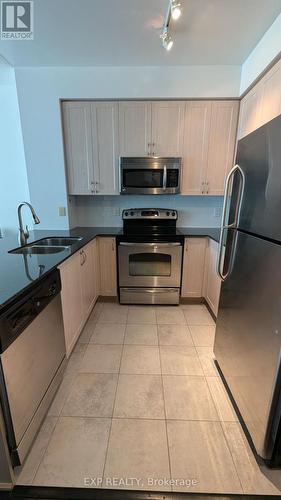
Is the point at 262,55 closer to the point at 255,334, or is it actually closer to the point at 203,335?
the point at 255,334

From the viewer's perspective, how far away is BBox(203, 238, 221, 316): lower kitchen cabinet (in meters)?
2.40

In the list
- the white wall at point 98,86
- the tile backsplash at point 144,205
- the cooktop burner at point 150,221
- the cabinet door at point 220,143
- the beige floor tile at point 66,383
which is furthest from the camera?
the tile backsplash at point 144,205

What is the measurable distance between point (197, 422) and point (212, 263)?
5.12 feet

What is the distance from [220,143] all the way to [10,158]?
8.72 ft

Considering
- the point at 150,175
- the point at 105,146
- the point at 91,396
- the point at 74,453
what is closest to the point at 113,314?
the point at 91,396

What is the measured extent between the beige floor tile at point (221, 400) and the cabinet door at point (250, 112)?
2303mm

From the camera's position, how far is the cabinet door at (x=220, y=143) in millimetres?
2492

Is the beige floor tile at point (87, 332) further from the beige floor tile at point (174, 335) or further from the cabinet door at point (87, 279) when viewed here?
the beige floor tile at point (174, 335)


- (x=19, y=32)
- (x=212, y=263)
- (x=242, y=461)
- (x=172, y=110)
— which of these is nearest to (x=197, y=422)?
(x=242, y=461)

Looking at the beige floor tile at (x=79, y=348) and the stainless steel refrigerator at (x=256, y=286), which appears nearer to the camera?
the stainless steel refrigerator at (x=256, y=286)

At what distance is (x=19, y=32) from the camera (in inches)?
72.0

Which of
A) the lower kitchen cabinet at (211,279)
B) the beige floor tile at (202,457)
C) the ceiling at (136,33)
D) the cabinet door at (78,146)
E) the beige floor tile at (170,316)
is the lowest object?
the beige floor tile at (170,316)

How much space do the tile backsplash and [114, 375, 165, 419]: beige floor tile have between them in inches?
80.0

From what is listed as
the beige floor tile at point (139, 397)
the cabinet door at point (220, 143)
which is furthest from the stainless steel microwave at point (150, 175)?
the beige floor tile at point (139, 397)
